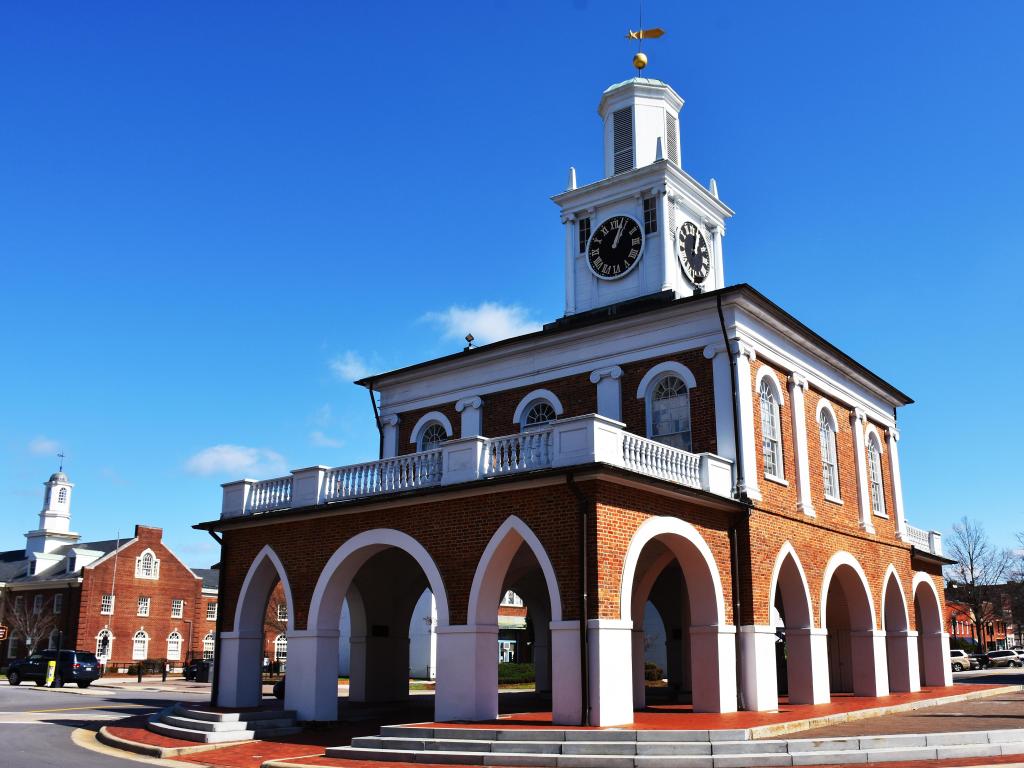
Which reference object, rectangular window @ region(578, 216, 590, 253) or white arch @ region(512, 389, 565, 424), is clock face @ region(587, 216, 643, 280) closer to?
rectangular window @ region(578, 216, 590, 253)

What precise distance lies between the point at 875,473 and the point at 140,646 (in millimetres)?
51103

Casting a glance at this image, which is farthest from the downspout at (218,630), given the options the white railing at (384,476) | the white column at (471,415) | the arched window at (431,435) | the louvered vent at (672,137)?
the louvered vent at (672,137)

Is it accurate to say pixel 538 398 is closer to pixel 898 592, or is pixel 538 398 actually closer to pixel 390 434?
pixel 390 434

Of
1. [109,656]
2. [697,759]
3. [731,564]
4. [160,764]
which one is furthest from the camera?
[109,656]

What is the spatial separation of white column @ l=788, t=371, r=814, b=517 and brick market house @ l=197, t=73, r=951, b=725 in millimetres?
79

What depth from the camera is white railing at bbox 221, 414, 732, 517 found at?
17281mm

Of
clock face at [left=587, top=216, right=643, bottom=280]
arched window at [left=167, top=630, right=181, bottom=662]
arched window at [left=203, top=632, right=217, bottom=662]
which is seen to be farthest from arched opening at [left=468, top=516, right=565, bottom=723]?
arched window at [left=203, top=632, right=217, bottom=662]

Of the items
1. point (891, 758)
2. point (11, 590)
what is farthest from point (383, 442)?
point (11, 590)

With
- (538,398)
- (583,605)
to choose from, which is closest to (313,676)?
(583,605)

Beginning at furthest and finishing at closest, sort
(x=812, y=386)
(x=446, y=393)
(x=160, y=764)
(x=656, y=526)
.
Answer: (x=446, y=393)
(x=812, y=386)
(x=656, y=526)
(x=160, y=764)

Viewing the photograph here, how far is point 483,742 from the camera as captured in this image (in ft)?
51.1

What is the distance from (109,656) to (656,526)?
52.7 m

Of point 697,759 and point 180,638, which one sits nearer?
point 697,759

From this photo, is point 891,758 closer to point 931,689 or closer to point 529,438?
point 529,438
